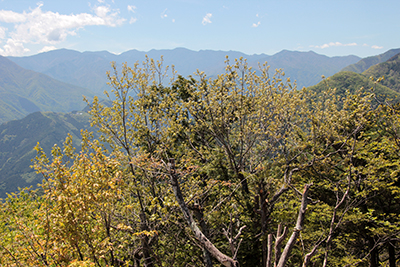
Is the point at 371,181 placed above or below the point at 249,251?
above

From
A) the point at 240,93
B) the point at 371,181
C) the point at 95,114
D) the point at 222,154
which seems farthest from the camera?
the point at 222,154

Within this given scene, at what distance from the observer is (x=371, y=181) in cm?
1375

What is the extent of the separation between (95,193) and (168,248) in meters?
7.55

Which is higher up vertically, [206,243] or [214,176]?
[206,243]

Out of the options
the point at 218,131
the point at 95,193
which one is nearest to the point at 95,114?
the point at 95,193

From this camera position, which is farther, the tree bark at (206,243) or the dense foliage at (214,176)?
the dense foliage at (214,176)

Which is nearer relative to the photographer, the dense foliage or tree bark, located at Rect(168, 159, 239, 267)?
tree bark, located at Rect(168, 159, 239, 267)

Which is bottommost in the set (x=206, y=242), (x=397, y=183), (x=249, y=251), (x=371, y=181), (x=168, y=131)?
(x=249, y=251)

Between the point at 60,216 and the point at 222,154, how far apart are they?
1063 cm

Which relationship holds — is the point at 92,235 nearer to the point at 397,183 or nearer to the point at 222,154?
the point at 222,154

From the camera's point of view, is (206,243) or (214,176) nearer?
(206,243)

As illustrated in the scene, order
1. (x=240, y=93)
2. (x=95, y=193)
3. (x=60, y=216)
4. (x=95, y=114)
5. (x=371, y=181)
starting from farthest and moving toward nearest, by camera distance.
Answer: (x=240, y=93), (x=371, y=181), (x=95, y=114), (x=95, y=193), (x=60, y=216)

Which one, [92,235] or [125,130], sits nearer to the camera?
[92,235]

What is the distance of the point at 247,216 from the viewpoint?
51.5ft
